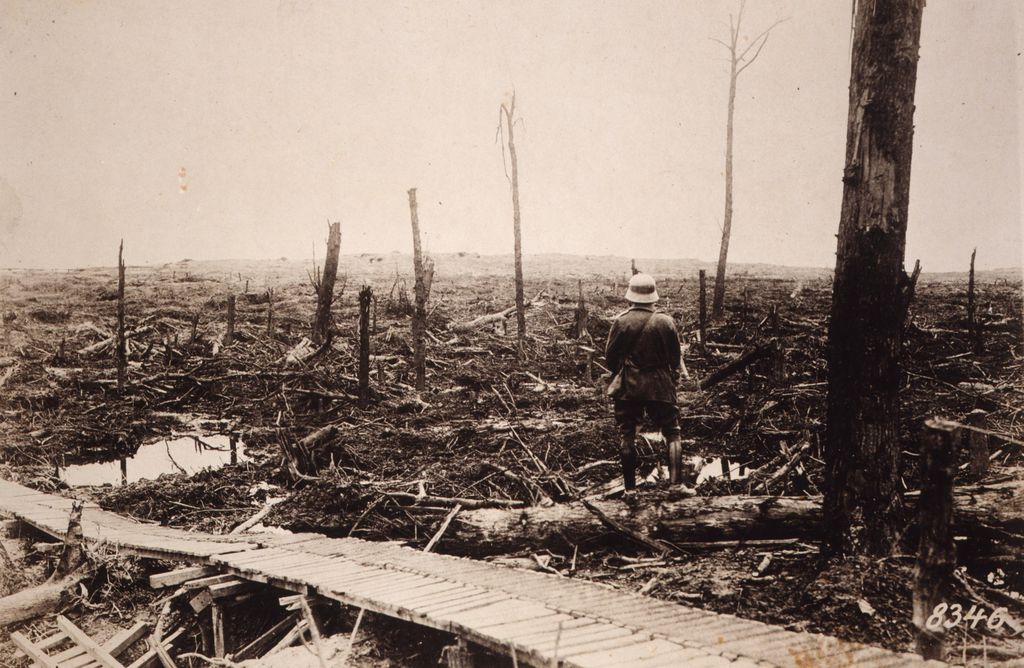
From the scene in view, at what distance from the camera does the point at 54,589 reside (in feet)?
21.7

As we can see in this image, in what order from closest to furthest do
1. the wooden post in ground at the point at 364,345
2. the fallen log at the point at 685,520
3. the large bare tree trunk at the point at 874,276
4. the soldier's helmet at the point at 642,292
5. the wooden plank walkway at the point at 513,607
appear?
the wooden plank walkway at the point at 513,607, the large bare tree trunk at the point at 874,276, the fallen log at the point at 685,520, the soldier's helmet at the point at 642,292, the wooden post in ground at the point at 364,345

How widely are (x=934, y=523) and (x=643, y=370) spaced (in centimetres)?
382

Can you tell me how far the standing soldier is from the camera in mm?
6906

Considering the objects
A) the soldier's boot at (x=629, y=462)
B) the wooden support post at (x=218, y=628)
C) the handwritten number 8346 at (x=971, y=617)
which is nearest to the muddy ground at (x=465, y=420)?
the handwritten number 8346 at (x=971, y=617)

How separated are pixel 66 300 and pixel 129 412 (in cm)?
1328

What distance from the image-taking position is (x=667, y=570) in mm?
5414

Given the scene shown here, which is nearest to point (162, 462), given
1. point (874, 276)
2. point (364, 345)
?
point (364, 345)

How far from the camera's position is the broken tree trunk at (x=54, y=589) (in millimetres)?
6262

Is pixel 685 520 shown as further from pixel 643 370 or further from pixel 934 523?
pixel 934 523

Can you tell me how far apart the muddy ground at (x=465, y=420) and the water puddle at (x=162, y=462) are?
0.35 meters

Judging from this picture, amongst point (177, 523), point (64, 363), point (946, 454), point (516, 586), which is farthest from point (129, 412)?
point (946, 454)

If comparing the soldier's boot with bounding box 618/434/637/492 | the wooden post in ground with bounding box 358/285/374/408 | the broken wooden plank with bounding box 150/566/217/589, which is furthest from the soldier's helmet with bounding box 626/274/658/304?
the wooden post in ground with bounding box 358/285/374/408

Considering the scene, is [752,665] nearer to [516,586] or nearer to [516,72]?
[516,586]

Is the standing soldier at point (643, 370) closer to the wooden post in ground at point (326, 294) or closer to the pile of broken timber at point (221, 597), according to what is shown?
the pile of broken timber at point (221, 597)
